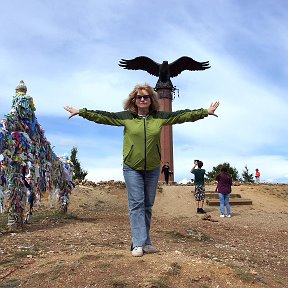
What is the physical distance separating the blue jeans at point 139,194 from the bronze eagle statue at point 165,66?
24.0 metres

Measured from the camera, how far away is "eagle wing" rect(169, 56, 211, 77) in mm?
28422

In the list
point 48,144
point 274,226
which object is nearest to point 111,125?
point 48,144

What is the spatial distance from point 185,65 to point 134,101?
80.6 feet

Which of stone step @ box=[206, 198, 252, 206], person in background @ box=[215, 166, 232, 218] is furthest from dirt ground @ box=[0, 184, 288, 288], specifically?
stone step @ box=[206, 198, 252, 206]

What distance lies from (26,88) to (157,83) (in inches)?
811

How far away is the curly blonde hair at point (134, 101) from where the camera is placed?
4848 mm

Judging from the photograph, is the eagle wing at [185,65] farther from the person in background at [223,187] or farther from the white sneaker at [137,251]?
the white sneaker at [137,251]

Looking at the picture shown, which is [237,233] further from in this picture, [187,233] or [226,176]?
[226,176]

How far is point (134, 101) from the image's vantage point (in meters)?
4.91

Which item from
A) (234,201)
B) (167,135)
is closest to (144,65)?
(167,135)

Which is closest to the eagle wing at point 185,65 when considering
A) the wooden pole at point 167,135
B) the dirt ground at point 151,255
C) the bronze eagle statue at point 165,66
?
the bronze eagle statue at point 165,66

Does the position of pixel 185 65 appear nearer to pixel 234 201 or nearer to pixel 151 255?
pixel 234 201

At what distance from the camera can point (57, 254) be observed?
5438mm

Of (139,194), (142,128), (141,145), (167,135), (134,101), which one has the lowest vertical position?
(139,194)
